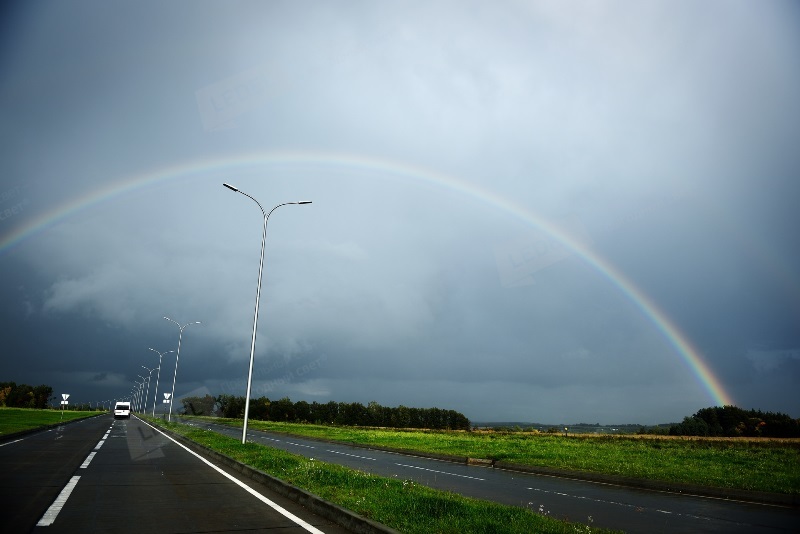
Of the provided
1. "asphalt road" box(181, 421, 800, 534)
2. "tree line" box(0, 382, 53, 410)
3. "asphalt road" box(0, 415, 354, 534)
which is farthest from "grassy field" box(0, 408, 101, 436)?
"tree line" box(0, 382, 53, 410)

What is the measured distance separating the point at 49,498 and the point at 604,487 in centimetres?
1530

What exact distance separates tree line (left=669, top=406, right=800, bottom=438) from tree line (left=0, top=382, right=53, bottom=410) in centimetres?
16727

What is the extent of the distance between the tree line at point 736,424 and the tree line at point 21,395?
167 meters

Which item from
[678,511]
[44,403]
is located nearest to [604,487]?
[678,511]

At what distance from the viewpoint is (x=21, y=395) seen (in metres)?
158

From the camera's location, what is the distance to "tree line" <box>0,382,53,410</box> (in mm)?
155500

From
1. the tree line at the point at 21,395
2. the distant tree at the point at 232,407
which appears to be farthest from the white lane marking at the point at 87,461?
the tree line at the point at 21,395

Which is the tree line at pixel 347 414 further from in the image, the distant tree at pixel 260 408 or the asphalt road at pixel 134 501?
the asphalt road at pixel 134 501

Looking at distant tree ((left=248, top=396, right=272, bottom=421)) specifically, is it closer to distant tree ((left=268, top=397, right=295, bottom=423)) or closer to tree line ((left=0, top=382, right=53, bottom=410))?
distant tree ((left=268, top=397, right=295, bottom=423))

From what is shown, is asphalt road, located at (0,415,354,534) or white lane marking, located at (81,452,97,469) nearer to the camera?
asphalt road, located at (0,415,354,534)

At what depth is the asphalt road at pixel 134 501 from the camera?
8.29 meters

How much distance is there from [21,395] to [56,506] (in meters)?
187

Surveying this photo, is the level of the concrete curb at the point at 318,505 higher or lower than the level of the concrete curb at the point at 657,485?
higher

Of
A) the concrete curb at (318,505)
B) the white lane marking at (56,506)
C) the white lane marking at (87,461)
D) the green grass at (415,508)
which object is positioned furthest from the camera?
the white lane marking at (87,461)
